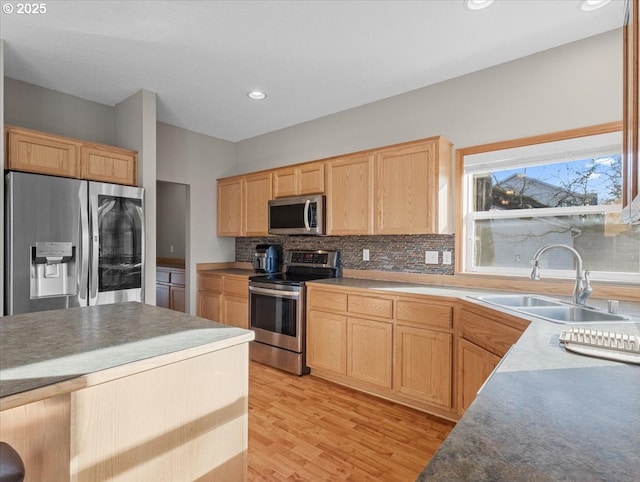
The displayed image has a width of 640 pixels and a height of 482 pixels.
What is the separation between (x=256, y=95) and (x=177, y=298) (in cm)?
278

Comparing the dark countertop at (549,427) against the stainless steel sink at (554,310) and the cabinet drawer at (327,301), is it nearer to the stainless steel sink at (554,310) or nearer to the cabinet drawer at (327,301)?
the stainless steel sink at (554,310)

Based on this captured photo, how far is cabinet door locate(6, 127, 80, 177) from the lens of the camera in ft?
8.09

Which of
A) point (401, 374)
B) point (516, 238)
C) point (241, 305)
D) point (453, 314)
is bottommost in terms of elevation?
point (401, 374)

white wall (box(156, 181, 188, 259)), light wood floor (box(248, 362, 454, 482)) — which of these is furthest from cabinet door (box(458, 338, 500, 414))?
white wall (box(156, 181, 188, 259))

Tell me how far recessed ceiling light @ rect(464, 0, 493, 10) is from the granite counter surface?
2.17 metres

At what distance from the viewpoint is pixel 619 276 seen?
2197 millimetres

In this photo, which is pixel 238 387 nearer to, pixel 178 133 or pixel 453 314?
pixel 453 314

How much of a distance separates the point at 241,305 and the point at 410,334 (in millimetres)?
1952

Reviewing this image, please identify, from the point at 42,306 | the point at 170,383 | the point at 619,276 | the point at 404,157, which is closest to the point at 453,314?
→ the point at 619,276

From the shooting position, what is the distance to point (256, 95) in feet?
10.5

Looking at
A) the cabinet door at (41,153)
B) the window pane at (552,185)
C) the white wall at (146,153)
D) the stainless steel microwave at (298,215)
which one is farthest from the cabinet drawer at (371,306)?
the cabinet door at (41,153)

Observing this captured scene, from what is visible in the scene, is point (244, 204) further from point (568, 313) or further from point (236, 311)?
point (568, 313)

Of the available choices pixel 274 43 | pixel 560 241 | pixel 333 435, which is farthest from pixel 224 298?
pixel 560 241

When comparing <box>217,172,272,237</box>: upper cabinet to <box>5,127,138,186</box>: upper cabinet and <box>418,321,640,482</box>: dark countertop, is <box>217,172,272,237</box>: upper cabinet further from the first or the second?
<box>418,321,640,482</box>: dark countertop
